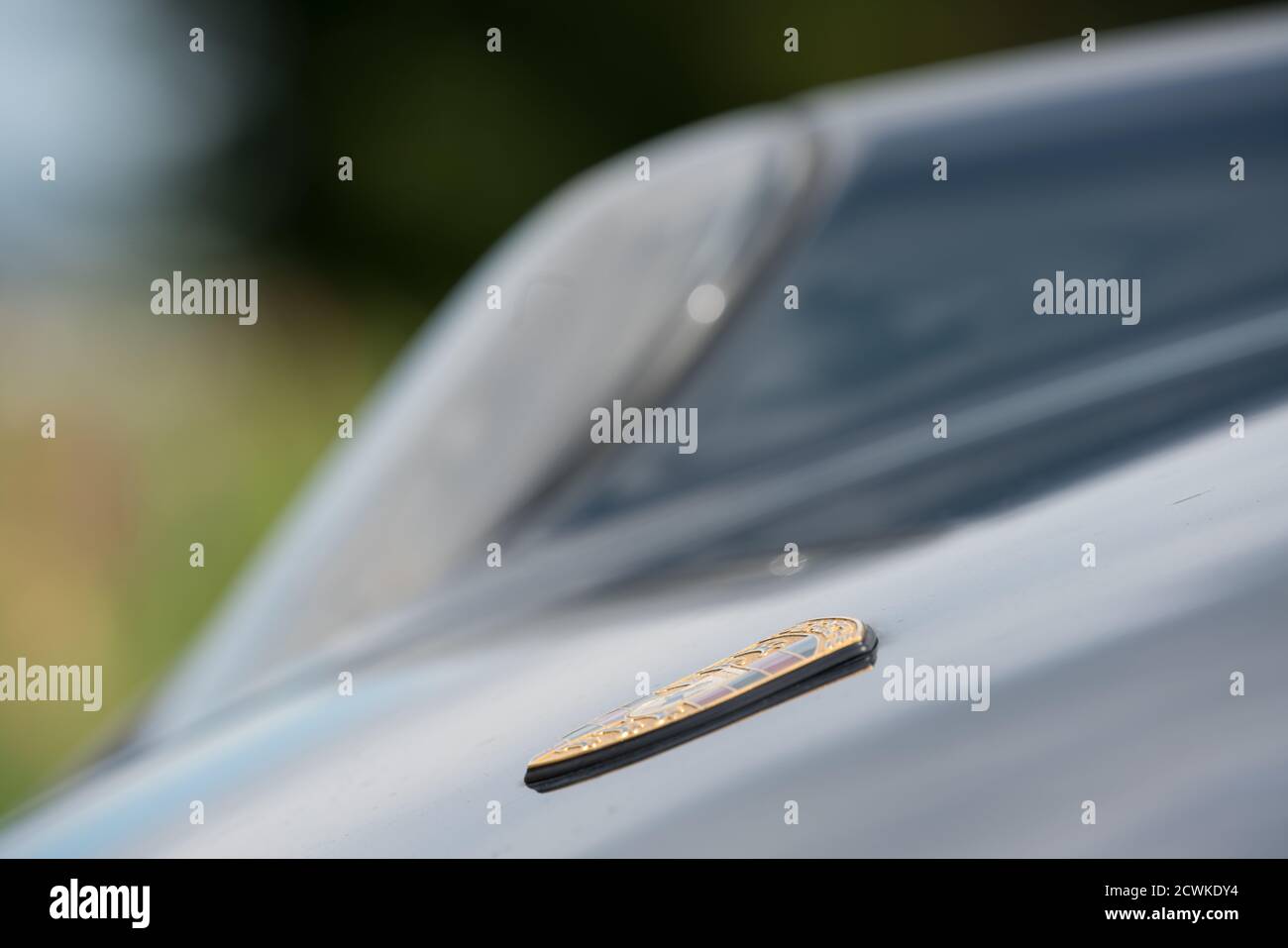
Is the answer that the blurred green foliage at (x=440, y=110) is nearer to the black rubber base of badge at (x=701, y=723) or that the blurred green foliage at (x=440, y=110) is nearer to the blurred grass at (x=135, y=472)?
the blurred grass at (x=135, y=472)

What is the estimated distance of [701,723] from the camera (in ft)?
2.94

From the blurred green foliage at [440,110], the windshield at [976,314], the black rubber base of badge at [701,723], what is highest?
the blurred green foliage at [440,110]

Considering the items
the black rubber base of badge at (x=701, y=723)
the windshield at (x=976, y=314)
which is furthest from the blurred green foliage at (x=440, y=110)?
the black rubber base of badge at (x=701, y=723)

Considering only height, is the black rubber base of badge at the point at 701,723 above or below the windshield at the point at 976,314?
below

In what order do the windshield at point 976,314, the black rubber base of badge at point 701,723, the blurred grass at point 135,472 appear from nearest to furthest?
the black rubber base of badge at point 701,723 < the windshield at point 976,314 < the blurred grass at point 135,472

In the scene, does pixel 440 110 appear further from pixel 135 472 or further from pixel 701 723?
pixel 701 723

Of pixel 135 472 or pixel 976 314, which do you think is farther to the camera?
pixel 135 472

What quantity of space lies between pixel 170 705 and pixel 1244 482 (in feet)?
5.00

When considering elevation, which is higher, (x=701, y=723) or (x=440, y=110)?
(x=440, y=110)

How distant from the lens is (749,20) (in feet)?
38.1

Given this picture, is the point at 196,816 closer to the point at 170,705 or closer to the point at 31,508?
the point at 170,705

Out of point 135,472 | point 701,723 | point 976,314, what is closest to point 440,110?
point 135,472

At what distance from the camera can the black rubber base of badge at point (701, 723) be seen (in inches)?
35.1
